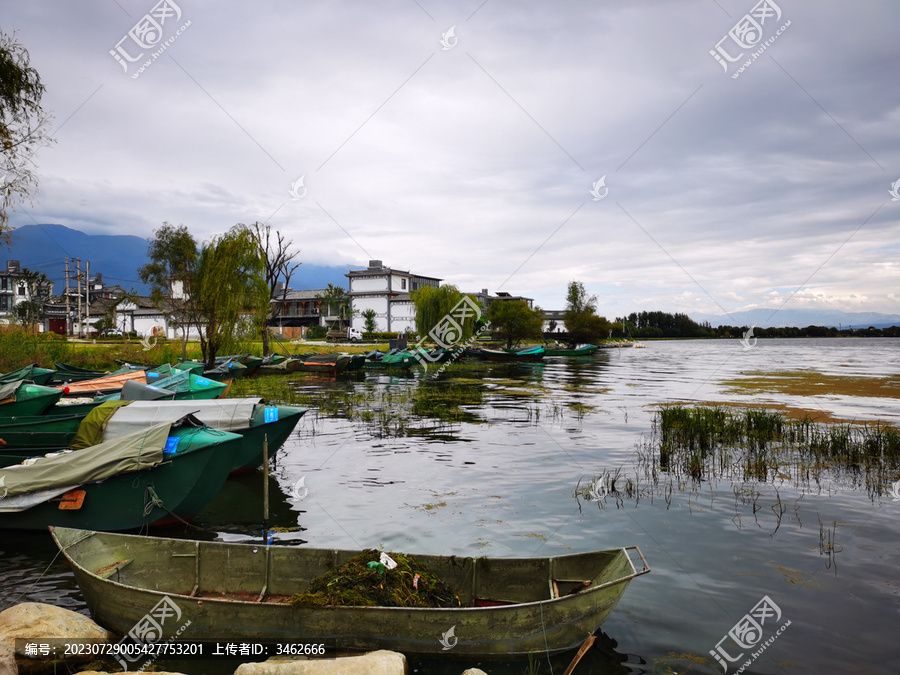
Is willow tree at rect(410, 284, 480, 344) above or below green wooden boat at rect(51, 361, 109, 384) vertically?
above

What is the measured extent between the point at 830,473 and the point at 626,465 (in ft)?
16.6

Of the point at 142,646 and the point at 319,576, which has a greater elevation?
the point at 319,576

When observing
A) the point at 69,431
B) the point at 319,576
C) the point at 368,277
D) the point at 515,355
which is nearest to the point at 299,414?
the point at 69,431

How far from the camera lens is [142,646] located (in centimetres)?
671

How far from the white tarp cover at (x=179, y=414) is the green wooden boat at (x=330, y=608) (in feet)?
16.8

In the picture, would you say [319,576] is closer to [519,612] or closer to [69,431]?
[519,612]

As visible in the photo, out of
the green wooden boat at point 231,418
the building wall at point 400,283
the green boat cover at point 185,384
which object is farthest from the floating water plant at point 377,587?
the building wall at point 400,283

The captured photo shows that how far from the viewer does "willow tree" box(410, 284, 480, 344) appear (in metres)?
68.8

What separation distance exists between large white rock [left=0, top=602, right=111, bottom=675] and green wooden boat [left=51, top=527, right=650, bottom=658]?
314mm

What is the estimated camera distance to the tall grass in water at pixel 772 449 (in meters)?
14.7

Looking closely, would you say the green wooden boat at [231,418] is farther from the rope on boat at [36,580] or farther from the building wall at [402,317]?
the building wall at [402,317]

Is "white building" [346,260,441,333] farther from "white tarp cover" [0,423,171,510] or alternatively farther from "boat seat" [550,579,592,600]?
"boat seat" [550,579,592,600]

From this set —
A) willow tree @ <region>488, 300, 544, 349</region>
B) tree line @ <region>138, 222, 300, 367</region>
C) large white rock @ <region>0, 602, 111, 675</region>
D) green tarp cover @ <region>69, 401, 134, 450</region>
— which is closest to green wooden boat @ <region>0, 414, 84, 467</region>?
green tarp cover @ <region>69, 401, 134, 450</region>

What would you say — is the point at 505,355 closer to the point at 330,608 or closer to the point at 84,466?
the point at 84,466
